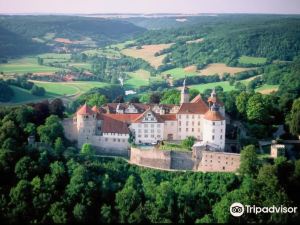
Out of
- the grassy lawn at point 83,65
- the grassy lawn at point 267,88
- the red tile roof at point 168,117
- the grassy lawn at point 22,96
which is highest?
the red tile roof at point 168,117

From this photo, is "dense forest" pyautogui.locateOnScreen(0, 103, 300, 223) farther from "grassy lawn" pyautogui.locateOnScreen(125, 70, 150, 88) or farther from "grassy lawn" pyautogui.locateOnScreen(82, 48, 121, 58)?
"grassy lawn" pyautogui.locateOnScreen(82, 48, 121, 58)

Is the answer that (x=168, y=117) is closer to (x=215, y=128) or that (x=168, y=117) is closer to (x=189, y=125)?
(x=189, y=125)

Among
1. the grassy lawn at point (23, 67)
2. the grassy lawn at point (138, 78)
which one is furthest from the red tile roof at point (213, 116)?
the grassy lawn at point (23, 67)

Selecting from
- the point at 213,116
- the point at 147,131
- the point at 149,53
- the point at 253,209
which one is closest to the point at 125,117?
the point at 147,131

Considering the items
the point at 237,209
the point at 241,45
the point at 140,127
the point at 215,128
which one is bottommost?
the point at 237,209

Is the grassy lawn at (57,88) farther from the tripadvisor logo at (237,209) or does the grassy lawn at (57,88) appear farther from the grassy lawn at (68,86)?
the tripadvisor logo at (237,209)

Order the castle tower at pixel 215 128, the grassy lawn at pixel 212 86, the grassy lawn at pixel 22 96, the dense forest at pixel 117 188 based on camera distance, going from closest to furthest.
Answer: the dense forest at pixel 117 188 → the castle tower at pixel 215 128 → the grassy lawn at pixel 22 96 → the grassy lawn at pixel 212 86

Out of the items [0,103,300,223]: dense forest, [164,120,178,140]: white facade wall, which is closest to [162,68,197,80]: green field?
[164,120,178,140]: white facade wall
